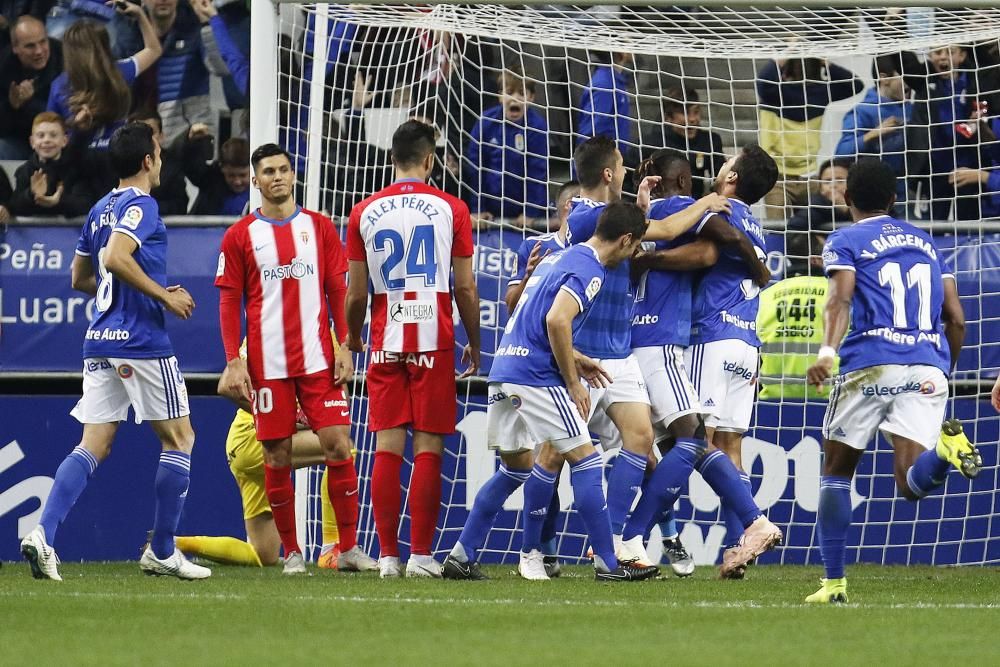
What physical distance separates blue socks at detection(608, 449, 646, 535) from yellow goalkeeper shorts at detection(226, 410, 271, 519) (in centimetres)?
233

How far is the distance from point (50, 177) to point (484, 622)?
268 inches

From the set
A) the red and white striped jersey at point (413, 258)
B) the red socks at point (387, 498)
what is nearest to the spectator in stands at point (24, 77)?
the red and white striped jersey at point (413, 258)

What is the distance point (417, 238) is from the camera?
25.4 feet

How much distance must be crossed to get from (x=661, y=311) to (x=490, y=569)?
1812 millimetres

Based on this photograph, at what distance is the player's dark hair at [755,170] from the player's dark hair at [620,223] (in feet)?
3.88

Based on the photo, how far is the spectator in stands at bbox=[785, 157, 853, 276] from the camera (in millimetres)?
10094

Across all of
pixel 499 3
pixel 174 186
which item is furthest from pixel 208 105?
pixel 499 3

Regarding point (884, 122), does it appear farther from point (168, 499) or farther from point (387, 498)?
point (168, 499)

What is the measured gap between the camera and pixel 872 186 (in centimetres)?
652

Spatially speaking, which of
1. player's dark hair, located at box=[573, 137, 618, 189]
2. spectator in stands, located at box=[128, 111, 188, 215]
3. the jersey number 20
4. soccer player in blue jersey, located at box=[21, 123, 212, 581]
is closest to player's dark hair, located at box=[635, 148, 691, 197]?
player's dark hair, located at box=[573, 137, 618, 189]

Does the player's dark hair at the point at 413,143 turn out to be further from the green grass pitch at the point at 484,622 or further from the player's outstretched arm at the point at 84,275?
the green grass pitch at the point at 484,622

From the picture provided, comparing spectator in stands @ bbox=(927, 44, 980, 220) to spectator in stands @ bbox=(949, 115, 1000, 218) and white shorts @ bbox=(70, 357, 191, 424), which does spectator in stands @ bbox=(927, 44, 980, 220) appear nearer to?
spectator in stands @ bbox=(949, 115, 1000, 218)

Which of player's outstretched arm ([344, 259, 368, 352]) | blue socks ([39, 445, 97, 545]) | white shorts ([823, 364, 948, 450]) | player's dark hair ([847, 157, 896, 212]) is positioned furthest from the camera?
player's outstretched arm ([344, 259, 368, 352])

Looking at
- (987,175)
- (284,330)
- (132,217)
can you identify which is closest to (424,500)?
(284,330)
